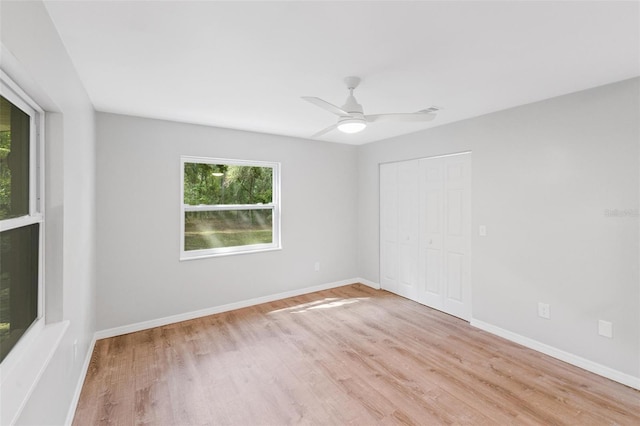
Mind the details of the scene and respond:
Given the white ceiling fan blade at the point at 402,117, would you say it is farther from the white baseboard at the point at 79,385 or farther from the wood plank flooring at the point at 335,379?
the white baseboard at the point at 79,385

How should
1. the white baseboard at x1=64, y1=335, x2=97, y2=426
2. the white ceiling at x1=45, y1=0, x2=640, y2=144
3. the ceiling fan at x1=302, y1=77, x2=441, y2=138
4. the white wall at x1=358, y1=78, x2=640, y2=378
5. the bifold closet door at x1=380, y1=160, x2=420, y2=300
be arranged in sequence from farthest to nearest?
the bifold closet door at x1=380, y1=160, x2=420, y2=300 → the white wall at x1=358, y1=78, x2=640, y2=378 → the ceiling fan at x1=302, y1=77, x2=441, y2=138 → the white baseboard at x1=64, y1=335, x2=97, y2=426 → the white ceiling at x1=45, y1=0, x2=640, y2=144

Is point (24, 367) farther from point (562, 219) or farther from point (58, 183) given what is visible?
point (562, 219)

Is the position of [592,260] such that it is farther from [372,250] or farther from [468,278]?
[372,250]

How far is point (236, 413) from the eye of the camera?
2.06 meters

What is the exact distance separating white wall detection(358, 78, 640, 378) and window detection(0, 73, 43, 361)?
147 inches

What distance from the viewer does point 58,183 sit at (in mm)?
1756

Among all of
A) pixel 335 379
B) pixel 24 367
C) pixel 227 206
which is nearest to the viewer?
pixel 24 367

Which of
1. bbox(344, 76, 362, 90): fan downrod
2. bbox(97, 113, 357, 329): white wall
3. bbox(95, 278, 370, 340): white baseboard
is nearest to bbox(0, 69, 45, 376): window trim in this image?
bbox(97, 113, 357, 329): white wall

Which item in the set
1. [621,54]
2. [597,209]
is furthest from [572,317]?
[621,54]

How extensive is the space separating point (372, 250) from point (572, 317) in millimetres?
2684

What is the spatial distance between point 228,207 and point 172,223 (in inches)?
28.1

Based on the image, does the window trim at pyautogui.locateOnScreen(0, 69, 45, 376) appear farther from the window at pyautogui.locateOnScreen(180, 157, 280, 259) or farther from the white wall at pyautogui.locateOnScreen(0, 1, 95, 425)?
the window at pyautogui.locateOnScreen(180, 157, 280, 259)

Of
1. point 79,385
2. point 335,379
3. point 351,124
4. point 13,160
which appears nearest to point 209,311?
point 79,385

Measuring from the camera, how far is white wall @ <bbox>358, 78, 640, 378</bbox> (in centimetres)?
239
